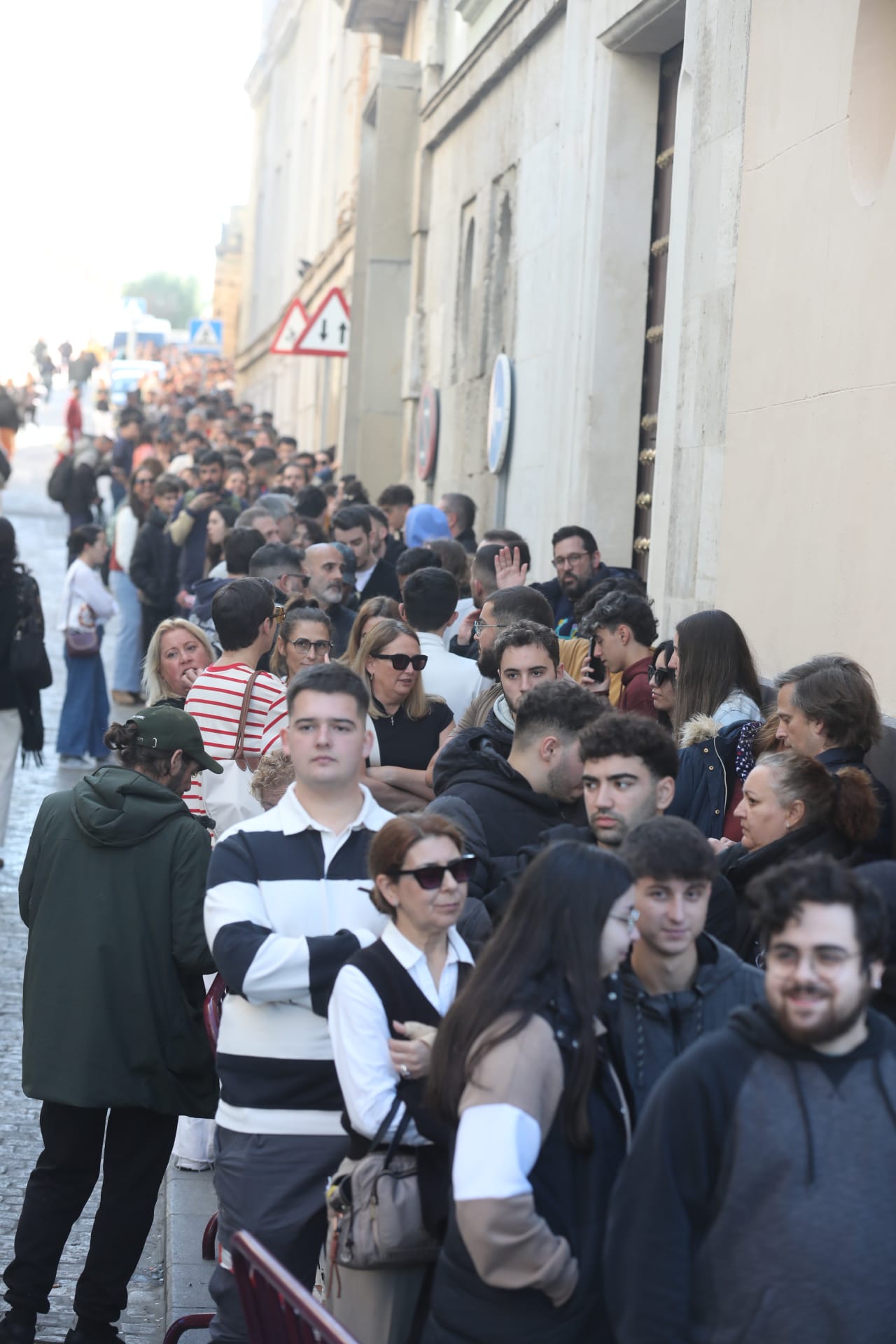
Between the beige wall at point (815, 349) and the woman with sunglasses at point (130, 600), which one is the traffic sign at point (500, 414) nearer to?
the woman with sunglasses at point (130, 600)

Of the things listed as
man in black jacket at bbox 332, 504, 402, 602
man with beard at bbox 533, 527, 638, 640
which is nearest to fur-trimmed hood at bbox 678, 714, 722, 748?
man with beard at bbox 533, 527, 638, 640

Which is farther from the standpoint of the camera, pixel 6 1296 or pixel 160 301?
pixel 160 301

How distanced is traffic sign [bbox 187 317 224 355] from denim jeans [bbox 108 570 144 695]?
32.4 m

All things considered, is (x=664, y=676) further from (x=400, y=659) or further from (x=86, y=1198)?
(x=86, y=1198)

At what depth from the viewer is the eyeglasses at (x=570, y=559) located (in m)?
8.86

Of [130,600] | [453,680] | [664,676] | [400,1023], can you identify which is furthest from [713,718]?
[130,600]

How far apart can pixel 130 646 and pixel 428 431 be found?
382cm

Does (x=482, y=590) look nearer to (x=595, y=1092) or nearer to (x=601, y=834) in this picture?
(x=601, y=834)

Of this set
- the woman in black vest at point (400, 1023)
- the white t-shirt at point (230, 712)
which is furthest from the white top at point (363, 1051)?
the white t-shirt at point (230, 712)

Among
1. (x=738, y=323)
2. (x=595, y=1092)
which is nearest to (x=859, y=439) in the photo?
(x=738, y=323)

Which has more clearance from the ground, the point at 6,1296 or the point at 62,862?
the point at 62,862

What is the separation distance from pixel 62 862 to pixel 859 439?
10.3ft

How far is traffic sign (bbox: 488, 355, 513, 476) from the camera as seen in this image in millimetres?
13359

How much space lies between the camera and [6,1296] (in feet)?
16.4
